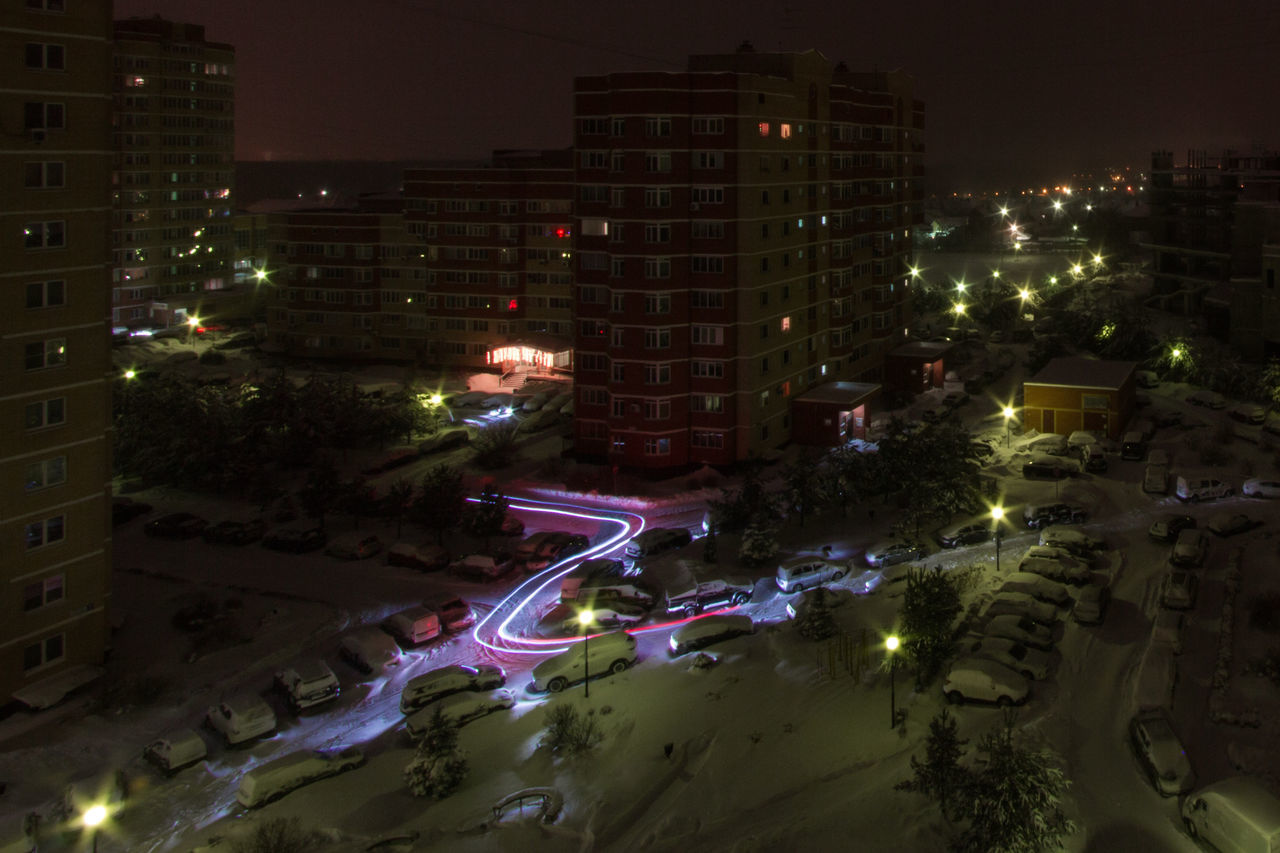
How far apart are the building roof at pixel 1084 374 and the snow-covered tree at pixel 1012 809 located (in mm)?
32030

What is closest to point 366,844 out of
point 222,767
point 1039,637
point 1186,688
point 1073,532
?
point 222,767

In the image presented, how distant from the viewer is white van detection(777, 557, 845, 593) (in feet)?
116

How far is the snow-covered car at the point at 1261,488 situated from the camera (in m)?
39.6

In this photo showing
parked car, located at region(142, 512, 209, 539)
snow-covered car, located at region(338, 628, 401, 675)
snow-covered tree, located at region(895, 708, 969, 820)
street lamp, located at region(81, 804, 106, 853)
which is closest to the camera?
snow-covered tree, located at region(895, 708, 969, 820)

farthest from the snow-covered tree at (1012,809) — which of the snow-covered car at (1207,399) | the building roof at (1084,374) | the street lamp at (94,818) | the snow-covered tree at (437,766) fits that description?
the snow-covered car at (1207,399)

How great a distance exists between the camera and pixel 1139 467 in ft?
145

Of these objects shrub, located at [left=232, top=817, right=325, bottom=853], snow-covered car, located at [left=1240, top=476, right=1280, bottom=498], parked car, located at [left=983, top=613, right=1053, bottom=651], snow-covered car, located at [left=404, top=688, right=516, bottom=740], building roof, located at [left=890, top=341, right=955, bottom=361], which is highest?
building roof, located at [left=890, top=341, right=955, bottom=361]

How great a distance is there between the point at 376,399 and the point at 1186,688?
1716 inches

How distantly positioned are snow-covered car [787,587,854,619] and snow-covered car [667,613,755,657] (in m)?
1.67

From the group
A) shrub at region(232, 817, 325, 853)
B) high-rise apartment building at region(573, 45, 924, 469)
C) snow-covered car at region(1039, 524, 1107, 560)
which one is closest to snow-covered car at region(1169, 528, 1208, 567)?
snow-covered car at region(1039, 524, 1107, 560)

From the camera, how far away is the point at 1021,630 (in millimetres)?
27953

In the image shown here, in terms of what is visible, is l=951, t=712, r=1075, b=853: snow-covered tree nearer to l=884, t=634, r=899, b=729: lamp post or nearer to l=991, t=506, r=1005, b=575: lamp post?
l=884, t=634, r=899, b=729: lamp post

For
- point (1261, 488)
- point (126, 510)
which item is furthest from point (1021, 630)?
point (126, 510)

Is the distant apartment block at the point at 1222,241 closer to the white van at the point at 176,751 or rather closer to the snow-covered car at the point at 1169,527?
the snow-covered car at the point at 1169,527
